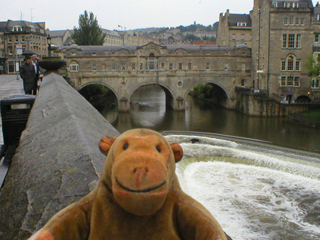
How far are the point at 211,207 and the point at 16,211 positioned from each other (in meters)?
8.98

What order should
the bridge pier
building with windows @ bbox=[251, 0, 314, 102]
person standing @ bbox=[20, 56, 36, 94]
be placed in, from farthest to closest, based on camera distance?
the bridge pier → building with windows @ bbox=[251, 0, 314, 102] → person standing @ bbox=[20, 56, 36, 94]

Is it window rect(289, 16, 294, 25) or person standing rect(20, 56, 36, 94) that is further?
window rect(289, 16, 294, 25)

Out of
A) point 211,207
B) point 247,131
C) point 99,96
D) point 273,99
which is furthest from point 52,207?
point 99,96

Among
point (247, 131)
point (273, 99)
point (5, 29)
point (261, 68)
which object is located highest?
point (5, 29)

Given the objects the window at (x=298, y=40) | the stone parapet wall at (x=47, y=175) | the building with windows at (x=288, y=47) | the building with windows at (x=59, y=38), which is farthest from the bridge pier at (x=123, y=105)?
the stone parapet wall at (x=47, y=175)

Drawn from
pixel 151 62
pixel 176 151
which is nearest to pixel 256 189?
pixel 176 151

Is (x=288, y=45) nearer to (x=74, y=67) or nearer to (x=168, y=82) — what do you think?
(x=168, y=82)

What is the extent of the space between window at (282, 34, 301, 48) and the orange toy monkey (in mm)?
41710

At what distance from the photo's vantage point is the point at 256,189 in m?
12.1

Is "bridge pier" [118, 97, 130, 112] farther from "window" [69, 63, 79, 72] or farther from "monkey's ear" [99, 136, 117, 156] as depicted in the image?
"monkey's ear" [99, 136, 117, 156]

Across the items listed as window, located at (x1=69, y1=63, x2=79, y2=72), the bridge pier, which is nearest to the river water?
the bridge pier

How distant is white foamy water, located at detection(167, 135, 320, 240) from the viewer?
9.62m

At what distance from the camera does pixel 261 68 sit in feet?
139

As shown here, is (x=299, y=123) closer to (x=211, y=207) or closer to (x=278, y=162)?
(x=278, y=162)
